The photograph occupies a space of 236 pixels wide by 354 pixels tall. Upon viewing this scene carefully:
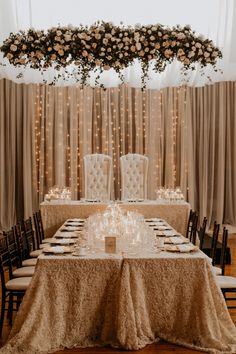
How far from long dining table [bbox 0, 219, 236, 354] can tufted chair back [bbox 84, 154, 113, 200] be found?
164 inches

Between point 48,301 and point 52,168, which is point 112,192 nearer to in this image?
point 52,168

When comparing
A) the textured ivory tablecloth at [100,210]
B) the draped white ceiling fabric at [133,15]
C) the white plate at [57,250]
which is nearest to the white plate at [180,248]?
the white plate at [57,250]

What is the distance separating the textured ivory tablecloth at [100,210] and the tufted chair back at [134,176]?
3.55 ft

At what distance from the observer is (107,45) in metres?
6.39

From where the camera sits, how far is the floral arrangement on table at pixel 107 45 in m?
6.38

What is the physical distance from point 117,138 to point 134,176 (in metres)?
1.58

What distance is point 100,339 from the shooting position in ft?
12.2

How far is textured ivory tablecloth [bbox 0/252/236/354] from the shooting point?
3617 mm

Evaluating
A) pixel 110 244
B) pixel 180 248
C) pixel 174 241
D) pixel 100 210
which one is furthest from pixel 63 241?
pixel 100 210

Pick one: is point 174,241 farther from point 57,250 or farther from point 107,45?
point 107,45

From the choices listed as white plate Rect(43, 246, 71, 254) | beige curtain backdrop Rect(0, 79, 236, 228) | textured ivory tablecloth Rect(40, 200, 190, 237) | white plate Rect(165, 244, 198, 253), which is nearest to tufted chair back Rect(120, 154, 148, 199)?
textured ivory tablecloth Rect(40, 200, 190, 237)

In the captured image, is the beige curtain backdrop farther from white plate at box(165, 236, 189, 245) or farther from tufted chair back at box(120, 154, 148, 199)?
white plate at box(165, 236, 189, 245)

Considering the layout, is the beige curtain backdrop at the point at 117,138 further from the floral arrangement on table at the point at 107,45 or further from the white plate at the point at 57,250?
the white plate at the point at 57,250

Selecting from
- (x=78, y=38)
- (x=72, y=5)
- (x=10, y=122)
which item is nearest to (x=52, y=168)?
(x=10, y=122)
